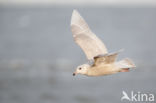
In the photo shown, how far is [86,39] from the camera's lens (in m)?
6.83

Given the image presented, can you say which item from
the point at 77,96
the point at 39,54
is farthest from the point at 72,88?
the point at 39,54

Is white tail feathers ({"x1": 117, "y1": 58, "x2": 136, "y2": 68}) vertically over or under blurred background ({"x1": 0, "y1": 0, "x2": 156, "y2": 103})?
under

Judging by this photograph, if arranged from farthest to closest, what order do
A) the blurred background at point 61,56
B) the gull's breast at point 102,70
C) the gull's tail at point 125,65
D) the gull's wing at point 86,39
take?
the blurred background at point 61,56 < the gull's wing at point 86,39 < the gull's tail at point 125,65 < the gull's breast at point 102,70

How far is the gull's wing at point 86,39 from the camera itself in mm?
6605

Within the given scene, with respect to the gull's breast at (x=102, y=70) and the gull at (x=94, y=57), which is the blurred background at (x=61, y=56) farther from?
the gull's breast at (x=102, y=70)

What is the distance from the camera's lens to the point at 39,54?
92.6 ft

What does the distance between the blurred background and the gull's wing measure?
10548 millimetres

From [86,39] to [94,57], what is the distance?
1057mm

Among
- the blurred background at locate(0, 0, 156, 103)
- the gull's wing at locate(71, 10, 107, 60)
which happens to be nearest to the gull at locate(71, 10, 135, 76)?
the gull's wing at locate(71, 10, 107, 60)

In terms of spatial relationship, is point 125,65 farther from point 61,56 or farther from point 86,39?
point 61,56

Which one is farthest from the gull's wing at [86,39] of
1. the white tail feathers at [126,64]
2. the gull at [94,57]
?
the white tail feathers at [126,64]

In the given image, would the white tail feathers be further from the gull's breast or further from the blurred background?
the blurred background

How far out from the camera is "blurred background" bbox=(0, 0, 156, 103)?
19.4 meters

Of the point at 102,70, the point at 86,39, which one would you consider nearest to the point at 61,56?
the point at 86,39
